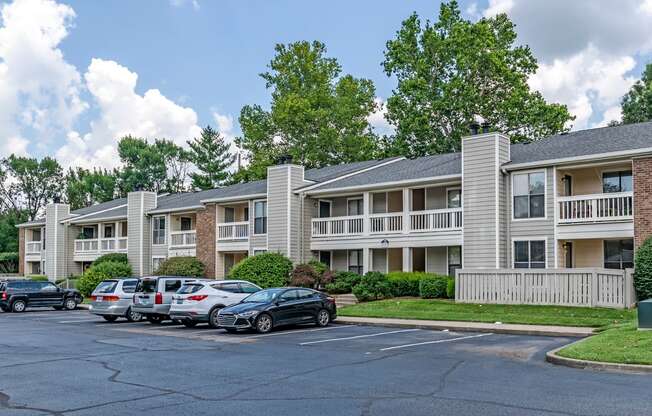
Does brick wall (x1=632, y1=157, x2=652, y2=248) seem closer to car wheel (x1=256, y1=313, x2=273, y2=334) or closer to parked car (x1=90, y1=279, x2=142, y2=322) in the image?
car wheel (x1=256, y1=313, x2=273, y2=334)

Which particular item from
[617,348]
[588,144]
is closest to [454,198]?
[588,144]

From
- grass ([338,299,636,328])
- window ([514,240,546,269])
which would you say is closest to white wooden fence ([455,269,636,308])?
grass ([338,299,636,328])

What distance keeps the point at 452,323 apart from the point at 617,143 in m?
9.93

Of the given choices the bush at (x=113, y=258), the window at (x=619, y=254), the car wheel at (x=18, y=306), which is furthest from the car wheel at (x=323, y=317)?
the bush at (x=113, y=258)

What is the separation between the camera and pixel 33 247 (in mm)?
57438

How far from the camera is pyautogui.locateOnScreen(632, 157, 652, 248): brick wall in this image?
79.2ft

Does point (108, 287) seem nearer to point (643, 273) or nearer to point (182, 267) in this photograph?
point (182, 267)

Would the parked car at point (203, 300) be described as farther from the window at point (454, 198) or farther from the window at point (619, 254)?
the window at point (619, 254)

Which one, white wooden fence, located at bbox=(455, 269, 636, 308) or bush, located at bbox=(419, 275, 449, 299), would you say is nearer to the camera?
white wooden fence, located at bbox=(455, 269, 636, 308)

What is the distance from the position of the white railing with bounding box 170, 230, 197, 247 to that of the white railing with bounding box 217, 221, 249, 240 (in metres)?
2.94

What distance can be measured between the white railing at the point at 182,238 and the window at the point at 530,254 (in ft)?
68.2

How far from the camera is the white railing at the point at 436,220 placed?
98.0 feet

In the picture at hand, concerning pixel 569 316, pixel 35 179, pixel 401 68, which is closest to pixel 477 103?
pixel 401 68

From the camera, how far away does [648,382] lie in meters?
11.3
